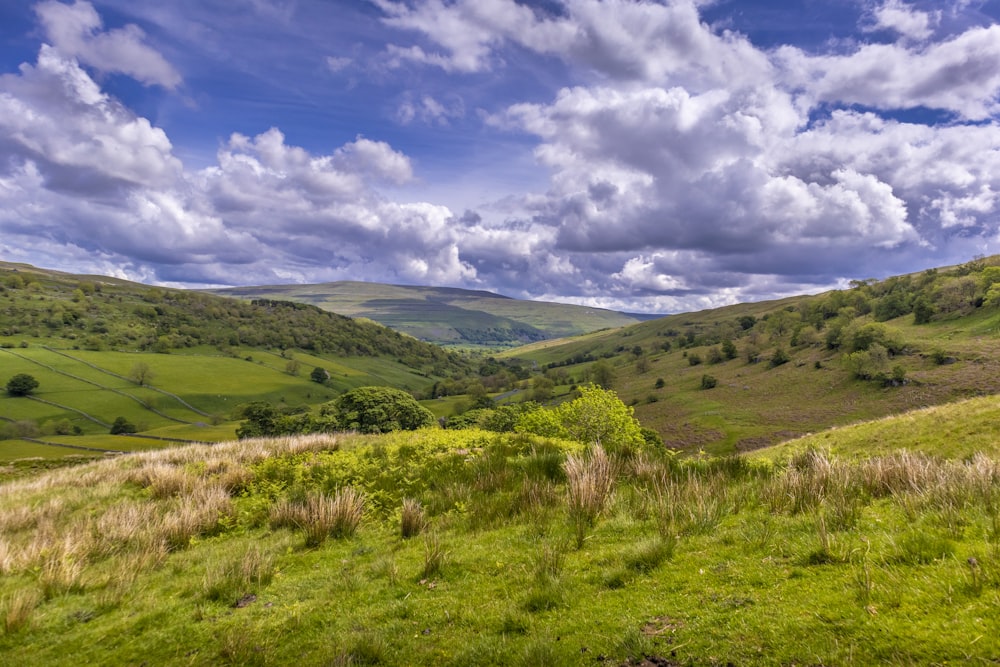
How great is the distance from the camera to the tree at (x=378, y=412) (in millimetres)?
47406

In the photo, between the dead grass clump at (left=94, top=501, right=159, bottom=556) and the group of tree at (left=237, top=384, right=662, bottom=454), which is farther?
the group of tree at (left=237, top=384, right=662, bottom=454)

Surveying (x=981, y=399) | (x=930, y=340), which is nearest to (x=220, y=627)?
(x=981, y=399)

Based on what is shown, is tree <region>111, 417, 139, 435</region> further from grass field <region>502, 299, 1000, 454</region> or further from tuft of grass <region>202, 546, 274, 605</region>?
tuft of grass <region>202, 546, 274, 605</region>

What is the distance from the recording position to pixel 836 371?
8606 centimetres

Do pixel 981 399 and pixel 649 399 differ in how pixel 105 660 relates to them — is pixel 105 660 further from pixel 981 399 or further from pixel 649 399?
pixel 649 399

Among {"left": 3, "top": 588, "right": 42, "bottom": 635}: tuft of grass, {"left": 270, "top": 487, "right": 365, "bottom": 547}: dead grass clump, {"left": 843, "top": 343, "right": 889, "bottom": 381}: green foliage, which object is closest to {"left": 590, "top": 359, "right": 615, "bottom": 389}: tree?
{"left": 843, "top": 343, "right": 889, "bottom": 381}: green foliage

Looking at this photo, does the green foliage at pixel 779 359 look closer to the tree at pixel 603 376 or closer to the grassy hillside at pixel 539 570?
the tree at pixel 603 376

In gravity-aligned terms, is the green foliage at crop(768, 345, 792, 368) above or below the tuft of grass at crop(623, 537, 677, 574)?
above

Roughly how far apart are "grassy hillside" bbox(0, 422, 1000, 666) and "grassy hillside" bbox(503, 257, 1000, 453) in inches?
2555

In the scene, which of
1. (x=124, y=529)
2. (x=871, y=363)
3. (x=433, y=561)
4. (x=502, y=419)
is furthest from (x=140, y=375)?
(x=871, y=363)

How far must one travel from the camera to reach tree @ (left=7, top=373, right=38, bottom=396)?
133 meters

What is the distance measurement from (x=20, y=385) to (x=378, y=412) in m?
154

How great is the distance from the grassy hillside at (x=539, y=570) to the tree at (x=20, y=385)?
583ft

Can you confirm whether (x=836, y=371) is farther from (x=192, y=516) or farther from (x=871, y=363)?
(x=192, y=516)
